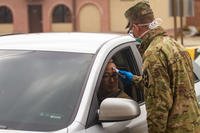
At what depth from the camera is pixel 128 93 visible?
4.79 metres

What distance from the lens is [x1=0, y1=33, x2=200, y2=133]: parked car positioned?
362 centimetres

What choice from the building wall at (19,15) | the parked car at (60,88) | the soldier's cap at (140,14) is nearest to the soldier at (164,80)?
the soldier's cap at (140,14)

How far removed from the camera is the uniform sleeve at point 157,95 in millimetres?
3986

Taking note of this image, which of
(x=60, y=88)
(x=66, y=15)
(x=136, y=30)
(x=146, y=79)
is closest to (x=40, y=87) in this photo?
(x=60, y=88)

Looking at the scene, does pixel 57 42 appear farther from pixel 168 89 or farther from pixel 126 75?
pixel 168 89

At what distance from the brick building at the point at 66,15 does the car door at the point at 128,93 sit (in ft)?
130

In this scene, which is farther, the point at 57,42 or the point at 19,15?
→ the point at 19,15

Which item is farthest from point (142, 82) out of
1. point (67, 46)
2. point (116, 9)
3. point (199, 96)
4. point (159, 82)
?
point (116, 9)

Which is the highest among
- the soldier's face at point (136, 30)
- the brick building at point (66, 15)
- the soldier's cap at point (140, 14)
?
the soldier's cap at point (140, 14)

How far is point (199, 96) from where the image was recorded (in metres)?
5.50

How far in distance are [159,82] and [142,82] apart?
322 mm

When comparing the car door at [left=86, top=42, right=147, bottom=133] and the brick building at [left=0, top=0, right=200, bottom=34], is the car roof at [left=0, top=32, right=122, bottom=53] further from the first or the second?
the brick building at [left=0, top=0, right=200, bottom=34]

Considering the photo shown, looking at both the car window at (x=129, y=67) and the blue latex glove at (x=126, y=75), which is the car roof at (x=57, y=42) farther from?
the blue latex glove at (x=126, y=75)

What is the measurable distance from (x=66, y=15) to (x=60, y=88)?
43290 millimetres
